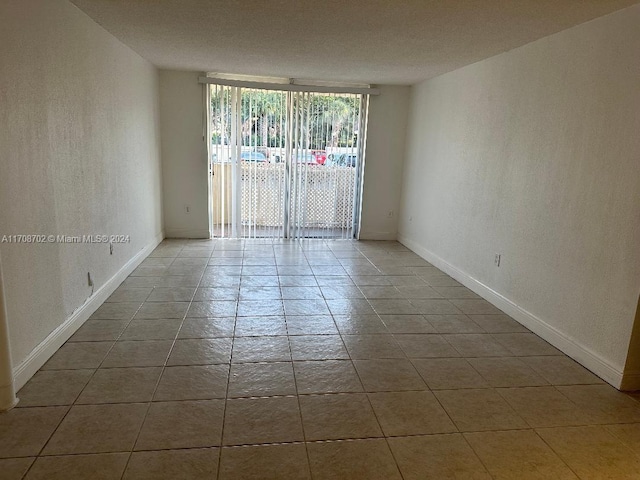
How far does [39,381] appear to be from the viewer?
2.29 m

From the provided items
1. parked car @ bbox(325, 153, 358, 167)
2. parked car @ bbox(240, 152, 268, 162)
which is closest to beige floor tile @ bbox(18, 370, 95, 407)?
parked car @ bbox(240, 152, 268, 162)

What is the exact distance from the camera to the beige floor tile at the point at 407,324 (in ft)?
10.3

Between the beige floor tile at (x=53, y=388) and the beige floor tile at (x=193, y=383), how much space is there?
0.41 metres

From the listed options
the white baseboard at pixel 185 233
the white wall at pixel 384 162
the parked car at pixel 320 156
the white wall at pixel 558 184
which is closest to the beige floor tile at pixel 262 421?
the white wall at pixel 558 184

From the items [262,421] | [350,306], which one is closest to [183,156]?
[350,306]

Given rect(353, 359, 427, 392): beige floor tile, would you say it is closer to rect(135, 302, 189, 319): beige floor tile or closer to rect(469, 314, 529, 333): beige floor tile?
rect(469, 314, 529, 333): beige floor tile

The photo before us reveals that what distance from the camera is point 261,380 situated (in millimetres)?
2379

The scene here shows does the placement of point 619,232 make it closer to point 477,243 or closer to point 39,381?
point 477,243

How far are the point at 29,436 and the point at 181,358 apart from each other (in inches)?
33.1

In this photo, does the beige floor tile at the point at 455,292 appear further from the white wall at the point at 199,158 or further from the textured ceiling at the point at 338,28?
the white wall at the point at 199,158

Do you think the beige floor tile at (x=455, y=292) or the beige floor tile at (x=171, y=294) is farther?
the beige floor tile at (x=455, y=292)

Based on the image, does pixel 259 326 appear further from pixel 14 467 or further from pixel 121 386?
pixel 14 467

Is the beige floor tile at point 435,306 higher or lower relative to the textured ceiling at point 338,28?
lower

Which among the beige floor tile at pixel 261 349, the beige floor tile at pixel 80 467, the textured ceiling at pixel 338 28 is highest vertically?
the textured ceiling at pixel 338 28
